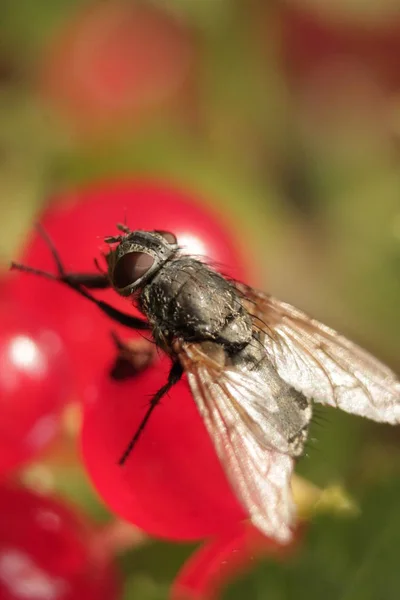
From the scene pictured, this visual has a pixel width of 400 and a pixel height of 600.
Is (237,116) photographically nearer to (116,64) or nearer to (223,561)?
(116,64)

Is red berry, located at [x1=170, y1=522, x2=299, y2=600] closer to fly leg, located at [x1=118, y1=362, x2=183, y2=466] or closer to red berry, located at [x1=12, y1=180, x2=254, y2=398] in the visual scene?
fly leg, located at [x1=118, y1=362, x2=183, y2=466]

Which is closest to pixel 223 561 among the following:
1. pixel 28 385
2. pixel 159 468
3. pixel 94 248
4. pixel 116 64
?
pixel 159 468

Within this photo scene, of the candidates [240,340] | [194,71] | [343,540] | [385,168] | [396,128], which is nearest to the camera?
[343,540]

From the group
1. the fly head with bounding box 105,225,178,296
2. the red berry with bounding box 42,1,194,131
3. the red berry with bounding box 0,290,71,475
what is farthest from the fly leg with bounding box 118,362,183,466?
the red berry with bounding box 42,1,194,131

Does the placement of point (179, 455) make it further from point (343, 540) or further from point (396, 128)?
point (396, 128)

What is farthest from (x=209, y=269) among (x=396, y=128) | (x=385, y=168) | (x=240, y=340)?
(x=385, y=168)

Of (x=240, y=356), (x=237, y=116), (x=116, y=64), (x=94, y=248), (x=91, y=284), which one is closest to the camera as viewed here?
(x=240, y=356)

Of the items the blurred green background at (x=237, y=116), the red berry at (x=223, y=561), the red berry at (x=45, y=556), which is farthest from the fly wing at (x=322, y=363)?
the blurred green background at (x=237, y=116)
